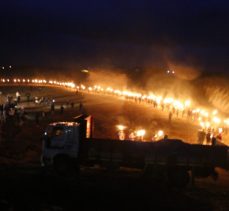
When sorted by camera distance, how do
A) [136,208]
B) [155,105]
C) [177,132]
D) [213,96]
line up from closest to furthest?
[136,208]
[177,132]
[155,105]
[213,96]

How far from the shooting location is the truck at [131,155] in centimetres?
2142

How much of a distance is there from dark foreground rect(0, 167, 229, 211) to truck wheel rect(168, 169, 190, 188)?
418 mm

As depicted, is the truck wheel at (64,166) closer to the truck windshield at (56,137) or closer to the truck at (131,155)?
the truck at (131,155)

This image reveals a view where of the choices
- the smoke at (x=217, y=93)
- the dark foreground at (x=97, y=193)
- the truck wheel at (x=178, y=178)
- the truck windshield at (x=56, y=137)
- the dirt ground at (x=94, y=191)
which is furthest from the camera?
the smoke at (x=217, y=93)

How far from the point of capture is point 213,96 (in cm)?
12594

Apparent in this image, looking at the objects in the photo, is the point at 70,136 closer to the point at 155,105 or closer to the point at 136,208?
the point at 136,208

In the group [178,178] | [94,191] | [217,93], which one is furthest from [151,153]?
[217,93]

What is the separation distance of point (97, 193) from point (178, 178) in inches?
179

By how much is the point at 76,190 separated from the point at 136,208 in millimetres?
3380

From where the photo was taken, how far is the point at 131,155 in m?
21.8

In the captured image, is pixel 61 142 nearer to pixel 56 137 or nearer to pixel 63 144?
pixel 63 144

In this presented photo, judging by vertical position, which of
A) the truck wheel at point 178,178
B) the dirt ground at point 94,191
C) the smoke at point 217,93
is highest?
the smoke at point 217,93

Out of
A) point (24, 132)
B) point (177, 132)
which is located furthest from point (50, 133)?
point (177, 132)

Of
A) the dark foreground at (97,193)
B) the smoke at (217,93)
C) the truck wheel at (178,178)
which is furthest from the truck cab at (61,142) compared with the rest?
the smoke at (217,93)
